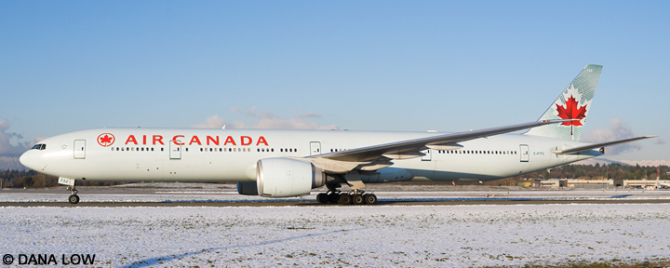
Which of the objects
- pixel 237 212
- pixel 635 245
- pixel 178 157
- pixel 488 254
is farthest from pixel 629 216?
pixel 178 157

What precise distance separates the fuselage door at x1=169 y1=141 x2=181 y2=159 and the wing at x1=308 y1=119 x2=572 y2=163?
513cm

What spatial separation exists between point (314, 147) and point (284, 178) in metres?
3.70

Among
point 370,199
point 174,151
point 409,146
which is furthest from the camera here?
point 370,199

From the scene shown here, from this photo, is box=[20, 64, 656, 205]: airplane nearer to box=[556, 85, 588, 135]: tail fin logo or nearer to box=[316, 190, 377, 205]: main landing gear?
box=[316, 190, 377, 205]: main landing gear

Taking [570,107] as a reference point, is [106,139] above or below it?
below

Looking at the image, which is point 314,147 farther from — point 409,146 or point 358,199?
point 409,146

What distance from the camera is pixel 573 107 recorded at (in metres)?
24.8

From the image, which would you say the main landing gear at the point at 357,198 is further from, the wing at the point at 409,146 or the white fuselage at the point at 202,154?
the wing at the point at 409,146

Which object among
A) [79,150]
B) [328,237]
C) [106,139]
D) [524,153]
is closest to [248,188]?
[106,139]

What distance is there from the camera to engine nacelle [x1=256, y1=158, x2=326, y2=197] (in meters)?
17.2

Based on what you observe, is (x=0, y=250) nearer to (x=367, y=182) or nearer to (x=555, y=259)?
(x=555, y=259)

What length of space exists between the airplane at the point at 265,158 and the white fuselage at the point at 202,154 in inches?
1.4

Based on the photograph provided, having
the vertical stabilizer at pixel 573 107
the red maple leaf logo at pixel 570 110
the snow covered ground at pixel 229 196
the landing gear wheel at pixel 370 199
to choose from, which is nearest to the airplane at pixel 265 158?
the landing gear wheel at pixel 370 199

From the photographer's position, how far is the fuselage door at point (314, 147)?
2059cm
